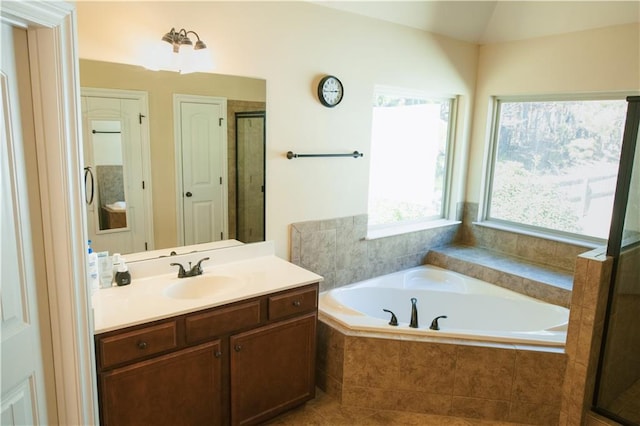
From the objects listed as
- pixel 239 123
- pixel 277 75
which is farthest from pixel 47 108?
pixel 277 75

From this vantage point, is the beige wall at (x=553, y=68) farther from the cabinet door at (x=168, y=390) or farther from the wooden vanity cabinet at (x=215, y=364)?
the cabinet door at (x=168, y=390)

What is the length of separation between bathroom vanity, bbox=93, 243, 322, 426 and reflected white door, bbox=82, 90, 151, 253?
256 millimetres

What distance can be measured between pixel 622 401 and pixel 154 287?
8.72 feet

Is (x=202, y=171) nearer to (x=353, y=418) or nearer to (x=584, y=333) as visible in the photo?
(x=353, y=418)

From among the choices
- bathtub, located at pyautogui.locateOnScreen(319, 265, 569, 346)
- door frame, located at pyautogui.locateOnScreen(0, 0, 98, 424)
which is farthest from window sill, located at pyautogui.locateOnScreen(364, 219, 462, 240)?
door frame, located at pyautogui.locateOnScreen(0, 0, 98, 424)

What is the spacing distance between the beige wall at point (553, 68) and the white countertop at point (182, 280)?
2.41 metres

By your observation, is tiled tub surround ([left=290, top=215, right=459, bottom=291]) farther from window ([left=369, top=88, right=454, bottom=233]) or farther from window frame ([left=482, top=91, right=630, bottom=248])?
window frame ([left=482, top=91, right=630, bottom=248])

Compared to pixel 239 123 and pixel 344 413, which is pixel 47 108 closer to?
pixel 239 123

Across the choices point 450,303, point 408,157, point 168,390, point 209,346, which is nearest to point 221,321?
point 209,346

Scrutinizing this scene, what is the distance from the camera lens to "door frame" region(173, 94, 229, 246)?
8.00 feet

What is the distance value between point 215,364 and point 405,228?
7.34 feet

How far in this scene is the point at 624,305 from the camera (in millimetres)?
2484

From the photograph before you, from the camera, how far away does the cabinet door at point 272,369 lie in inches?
87.9

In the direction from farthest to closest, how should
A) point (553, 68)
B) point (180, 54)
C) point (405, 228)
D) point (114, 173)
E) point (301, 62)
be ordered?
point (405, 228) → point (553, 68) → point (301, 62) → point (180, 54) → point (114, 173)
